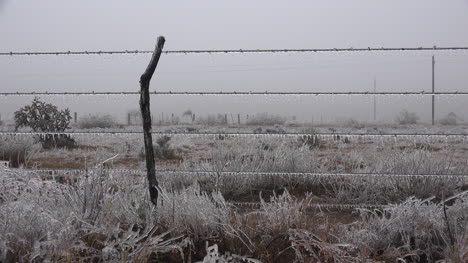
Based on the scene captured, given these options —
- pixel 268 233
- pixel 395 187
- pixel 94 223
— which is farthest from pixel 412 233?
pixel 94 223

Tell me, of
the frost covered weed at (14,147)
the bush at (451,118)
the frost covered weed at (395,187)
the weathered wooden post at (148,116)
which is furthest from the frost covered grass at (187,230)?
the frost covered weed at (14,147)

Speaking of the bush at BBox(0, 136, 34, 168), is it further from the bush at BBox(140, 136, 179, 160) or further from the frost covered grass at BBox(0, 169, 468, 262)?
the frost covered grass at BBox(0, 169, 468, 262)

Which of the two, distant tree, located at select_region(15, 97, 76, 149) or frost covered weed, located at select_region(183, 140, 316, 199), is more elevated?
distant tree, located at select_region(15, 97, 76, 149)

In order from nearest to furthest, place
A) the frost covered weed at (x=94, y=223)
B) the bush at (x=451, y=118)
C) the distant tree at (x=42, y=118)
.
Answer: the frost covered weed at (x=94, y=223) → the bush at (x=451, y=118) → the distant tree at (x=42, y=118)

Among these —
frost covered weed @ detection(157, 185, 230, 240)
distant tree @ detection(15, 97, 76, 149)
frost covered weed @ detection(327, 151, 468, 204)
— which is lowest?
frost covered weed @ detection(327, 151, 468, 204)

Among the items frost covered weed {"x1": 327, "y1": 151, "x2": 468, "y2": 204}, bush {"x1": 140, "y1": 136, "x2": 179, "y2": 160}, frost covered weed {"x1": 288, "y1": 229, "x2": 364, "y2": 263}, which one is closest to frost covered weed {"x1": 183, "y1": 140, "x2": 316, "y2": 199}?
frost covered weed {"x1": 327, "y1": 151, "x2": 468, "y2": 204}

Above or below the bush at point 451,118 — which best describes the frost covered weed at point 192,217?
below

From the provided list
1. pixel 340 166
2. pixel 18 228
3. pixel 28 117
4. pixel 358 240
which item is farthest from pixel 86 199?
pixel 28 117

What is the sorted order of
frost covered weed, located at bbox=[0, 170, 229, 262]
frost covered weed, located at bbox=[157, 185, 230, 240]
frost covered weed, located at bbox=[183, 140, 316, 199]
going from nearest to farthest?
frost covered weed, located at bbox=[0, 170, 229, 262] → frost covered weed, located at bbox=[157, 185, 230, 240] → frost covered weed, located at bbox=[183, 140, 316, 199]

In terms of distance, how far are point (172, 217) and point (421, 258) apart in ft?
5.44

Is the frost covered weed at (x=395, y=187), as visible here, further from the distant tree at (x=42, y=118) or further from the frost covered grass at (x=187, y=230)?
the distant tree at (x=42, y=118)

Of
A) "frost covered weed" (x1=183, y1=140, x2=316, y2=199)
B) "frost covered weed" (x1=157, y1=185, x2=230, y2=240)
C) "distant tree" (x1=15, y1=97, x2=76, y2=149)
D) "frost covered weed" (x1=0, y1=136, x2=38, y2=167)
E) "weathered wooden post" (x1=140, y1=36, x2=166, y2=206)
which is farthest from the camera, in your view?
"distant tree" (x1=15, y1=97, x2=76, y2=149)

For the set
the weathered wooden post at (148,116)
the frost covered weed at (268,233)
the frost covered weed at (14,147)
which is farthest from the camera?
the frost covered weed at (14,147)

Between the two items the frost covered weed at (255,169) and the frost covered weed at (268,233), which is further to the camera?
the frost covered weed at (255,169)
